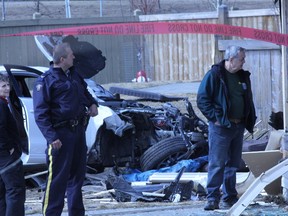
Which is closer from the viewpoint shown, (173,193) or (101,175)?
(173,193)

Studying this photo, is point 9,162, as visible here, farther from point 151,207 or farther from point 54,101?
point 151,207

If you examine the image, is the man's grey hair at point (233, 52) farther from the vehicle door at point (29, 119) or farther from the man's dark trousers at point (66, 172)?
the vehicle door at point (29, 119)

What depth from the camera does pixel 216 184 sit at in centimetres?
831

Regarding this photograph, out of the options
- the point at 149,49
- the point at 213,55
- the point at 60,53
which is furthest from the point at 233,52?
the point at 149,49

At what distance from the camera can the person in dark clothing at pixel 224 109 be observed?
26.6 ft

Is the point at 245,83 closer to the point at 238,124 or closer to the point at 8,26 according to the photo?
the point at 238,124

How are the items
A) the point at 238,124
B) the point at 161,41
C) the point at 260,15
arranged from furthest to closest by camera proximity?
the point at 161,41
the point at 260,15
the point at 238,124

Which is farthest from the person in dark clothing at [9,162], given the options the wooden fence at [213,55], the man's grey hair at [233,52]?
the wooden fence at [213,55]

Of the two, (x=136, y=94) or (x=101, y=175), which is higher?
(x=136, y=94)

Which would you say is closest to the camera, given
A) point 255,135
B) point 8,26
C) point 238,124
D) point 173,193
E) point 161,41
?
point 238,124

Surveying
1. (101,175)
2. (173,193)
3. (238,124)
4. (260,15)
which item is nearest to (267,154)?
(238,124)

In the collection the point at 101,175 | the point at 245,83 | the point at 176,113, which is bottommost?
the point at 101,175

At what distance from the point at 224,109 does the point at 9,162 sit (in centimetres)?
225

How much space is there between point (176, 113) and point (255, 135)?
4.45 feet
